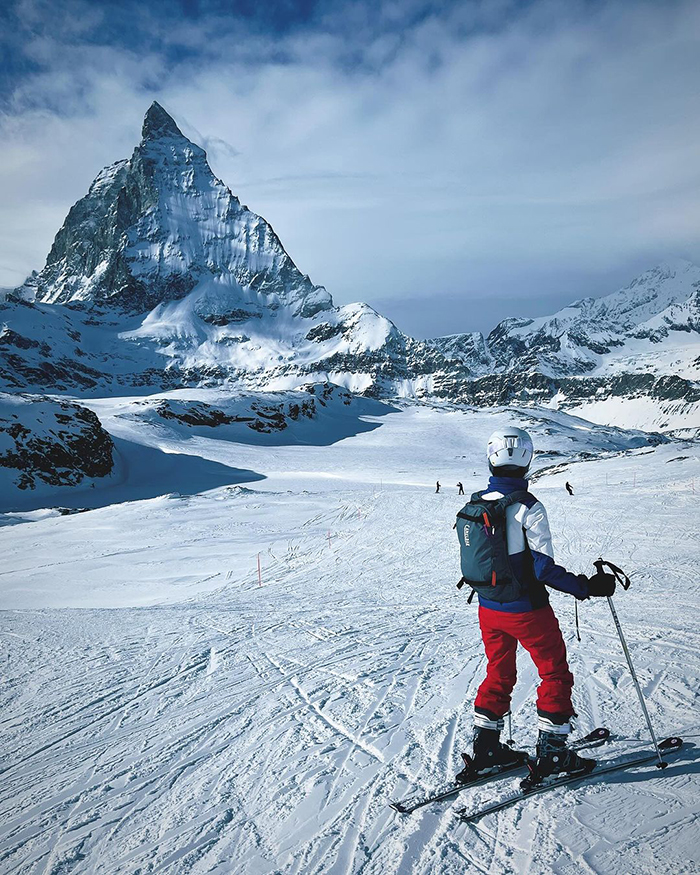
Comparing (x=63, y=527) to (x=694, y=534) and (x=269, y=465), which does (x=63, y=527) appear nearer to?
(x=694, y=534)

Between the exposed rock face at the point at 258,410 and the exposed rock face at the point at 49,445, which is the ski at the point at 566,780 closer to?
the exposed rock face at the point at 49,445

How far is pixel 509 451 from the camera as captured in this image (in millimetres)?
3713

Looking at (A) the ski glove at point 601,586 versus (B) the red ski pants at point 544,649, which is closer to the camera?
(A) the ski glove at point 601,586

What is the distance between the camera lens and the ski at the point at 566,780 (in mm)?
3270

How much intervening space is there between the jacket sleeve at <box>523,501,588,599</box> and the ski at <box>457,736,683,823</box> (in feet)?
4.22

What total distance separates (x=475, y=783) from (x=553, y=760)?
0.56 meters

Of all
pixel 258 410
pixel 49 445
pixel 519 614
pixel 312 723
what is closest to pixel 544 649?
pixel 519 614

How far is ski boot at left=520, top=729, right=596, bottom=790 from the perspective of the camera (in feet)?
11.4

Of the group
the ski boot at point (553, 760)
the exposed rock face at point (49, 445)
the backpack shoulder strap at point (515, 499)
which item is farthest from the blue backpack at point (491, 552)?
the exposed rock face at point (49, 445)

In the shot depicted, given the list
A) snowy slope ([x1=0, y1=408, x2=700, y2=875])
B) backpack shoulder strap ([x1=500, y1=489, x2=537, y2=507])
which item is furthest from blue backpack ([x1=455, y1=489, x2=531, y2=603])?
snowy slope ([x1=0, y1=408, x2=700, y2=875])

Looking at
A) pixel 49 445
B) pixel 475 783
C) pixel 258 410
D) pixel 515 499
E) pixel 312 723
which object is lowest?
pixel 49 445

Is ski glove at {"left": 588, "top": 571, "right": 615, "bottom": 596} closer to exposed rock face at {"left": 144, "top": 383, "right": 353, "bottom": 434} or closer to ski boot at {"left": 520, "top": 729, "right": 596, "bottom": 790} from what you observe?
ski boot at {"left": 520, "top": 729, "right": 596, "bottom": 790}

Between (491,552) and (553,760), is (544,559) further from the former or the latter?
(553,760)

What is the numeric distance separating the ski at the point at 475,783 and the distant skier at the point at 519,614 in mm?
53
